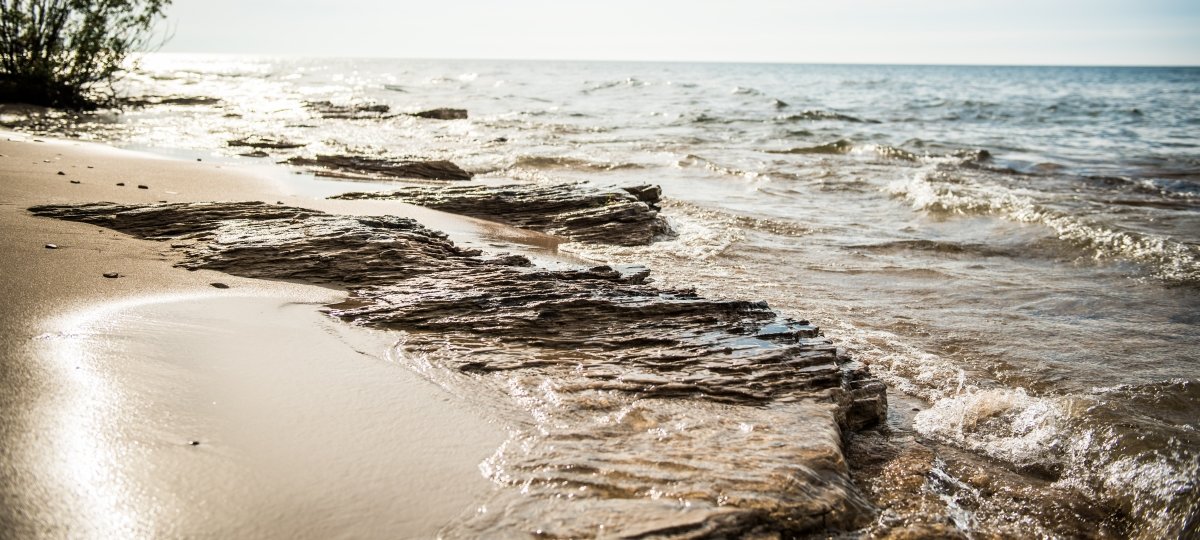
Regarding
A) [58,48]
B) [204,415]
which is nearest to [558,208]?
[204,415]

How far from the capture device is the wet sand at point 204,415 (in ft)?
7.96

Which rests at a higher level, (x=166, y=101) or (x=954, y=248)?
(x=166, y=101)

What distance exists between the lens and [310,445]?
2.88m

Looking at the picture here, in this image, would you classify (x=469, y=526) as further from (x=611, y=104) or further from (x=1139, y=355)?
(x=611, y=104)

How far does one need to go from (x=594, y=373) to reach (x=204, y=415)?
170 cm

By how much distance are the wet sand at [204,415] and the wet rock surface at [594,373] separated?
0.23 m

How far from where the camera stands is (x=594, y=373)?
3.75 meters

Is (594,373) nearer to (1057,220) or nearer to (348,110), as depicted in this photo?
(1057,220)

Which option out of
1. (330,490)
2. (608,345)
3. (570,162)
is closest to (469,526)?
(330,490)

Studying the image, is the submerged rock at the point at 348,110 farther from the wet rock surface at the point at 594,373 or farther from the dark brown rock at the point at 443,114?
the wet rock surface at the point at 594,373

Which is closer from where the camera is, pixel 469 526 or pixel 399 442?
pixel 469 526

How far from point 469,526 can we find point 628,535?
529mm

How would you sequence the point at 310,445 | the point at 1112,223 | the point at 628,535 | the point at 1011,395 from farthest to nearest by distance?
the point at 1112,223
the point at 1011,395
the point at 310,445
the point at 628,535

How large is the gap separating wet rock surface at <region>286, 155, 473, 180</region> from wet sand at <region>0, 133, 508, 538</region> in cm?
622
